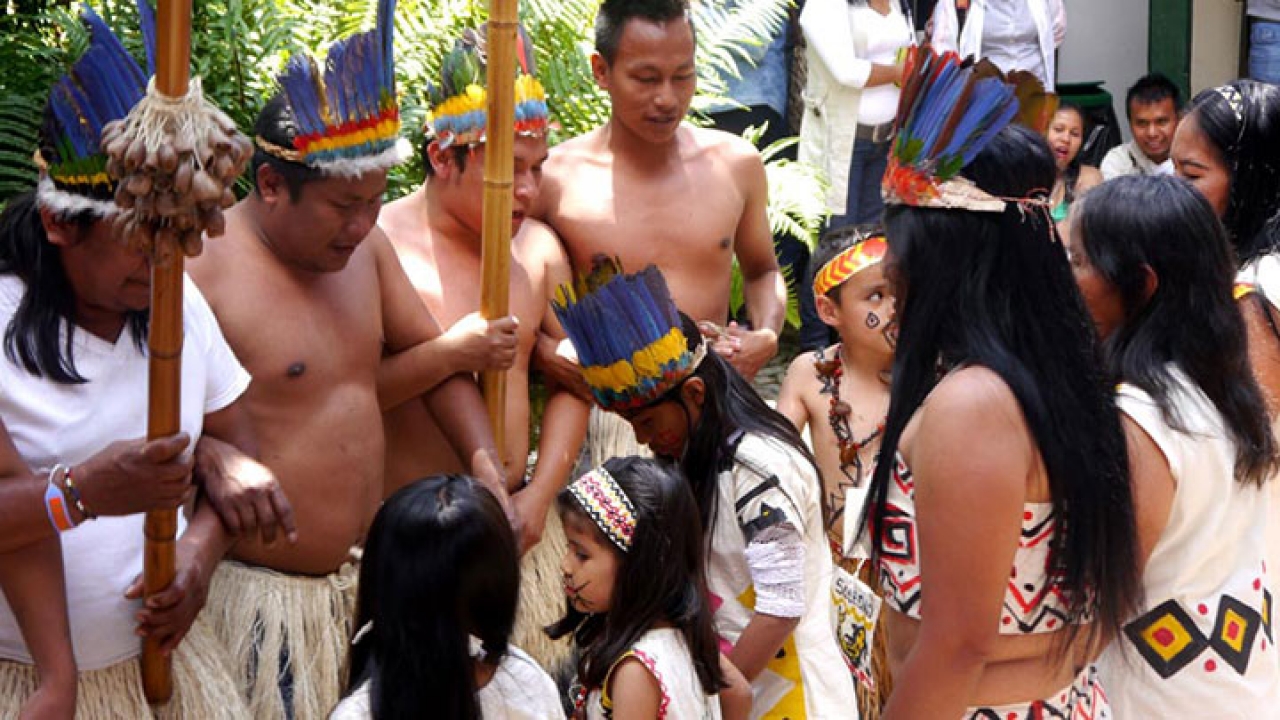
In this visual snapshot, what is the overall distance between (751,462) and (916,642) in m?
0.91

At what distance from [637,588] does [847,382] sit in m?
1.70

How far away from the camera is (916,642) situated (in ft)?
8.27

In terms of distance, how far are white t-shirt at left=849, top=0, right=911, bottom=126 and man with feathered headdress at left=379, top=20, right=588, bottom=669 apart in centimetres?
336

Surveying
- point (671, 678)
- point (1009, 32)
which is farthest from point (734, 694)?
point (1009, 32)

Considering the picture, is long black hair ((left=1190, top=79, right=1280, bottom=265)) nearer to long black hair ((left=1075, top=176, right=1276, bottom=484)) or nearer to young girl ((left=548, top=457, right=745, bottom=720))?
long black hair ((left=1075, top=176, right=1276, bottom=484))

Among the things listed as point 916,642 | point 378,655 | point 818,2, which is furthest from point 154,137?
point 818,2

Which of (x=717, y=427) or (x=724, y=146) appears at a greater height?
(x=724, y=146)

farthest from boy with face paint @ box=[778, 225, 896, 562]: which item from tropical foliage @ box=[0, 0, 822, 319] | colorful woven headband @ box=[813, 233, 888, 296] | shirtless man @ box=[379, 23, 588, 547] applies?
tropical foliage @ box=[0, 0, 822, 319]

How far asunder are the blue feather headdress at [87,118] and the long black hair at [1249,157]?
2.36 m

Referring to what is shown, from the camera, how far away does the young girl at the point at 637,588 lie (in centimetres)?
305

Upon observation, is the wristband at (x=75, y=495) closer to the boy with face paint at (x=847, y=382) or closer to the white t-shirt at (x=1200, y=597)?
the white t-shirt at (x=1200, y=597)

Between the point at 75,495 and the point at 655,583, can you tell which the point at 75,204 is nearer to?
the point at 75,495

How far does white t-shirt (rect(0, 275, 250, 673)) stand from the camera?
3008 mm

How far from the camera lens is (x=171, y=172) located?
2.51 m
